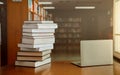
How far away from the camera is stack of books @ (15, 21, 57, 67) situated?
6.23 ft

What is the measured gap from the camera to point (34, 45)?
189cm

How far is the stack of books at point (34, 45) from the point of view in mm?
1898

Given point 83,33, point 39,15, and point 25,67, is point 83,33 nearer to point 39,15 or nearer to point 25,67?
point 39,15

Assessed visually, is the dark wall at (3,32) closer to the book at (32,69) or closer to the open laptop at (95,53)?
the book at (32,69)

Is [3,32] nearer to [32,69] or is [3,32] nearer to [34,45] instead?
[34,45]

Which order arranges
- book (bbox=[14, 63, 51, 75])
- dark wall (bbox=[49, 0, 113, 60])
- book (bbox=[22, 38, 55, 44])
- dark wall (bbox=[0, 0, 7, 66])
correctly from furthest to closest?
dark wall (bbox=[49, 0, 113, 60]) < dark wall (bbox=[0, 0, 7, 66]) < book (bbox=[22, 38, 55, 44]) < book (bbox=[14, 63, 51, 75])

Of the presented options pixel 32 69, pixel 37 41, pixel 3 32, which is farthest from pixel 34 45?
pixel 3 32

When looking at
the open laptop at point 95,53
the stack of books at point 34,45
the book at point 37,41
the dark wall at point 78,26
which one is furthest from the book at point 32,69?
the dark wall at point 78,26

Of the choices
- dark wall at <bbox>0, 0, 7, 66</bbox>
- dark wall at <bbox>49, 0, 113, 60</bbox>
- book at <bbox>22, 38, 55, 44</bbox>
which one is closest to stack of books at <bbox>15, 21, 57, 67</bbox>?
book at <bbox>22, 38, 55, 44</bbox>

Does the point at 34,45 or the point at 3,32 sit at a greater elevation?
the point at 3,32

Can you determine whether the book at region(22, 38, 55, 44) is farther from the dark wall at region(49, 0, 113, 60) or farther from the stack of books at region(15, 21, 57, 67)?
the dark wall at region(49, 0, 113, 60)

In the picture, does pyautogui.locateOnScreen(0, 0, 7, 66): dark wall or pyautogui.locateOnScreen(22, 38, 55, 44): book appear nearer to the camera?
pyautogui.locateOnScreen(22, 38, 55, 44): book

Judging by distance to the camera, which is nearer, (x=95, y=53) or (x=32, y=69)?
(x=32, y=69)

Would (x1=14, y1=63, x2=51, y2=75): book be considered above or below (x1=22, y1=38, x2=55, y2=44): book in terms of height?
below
